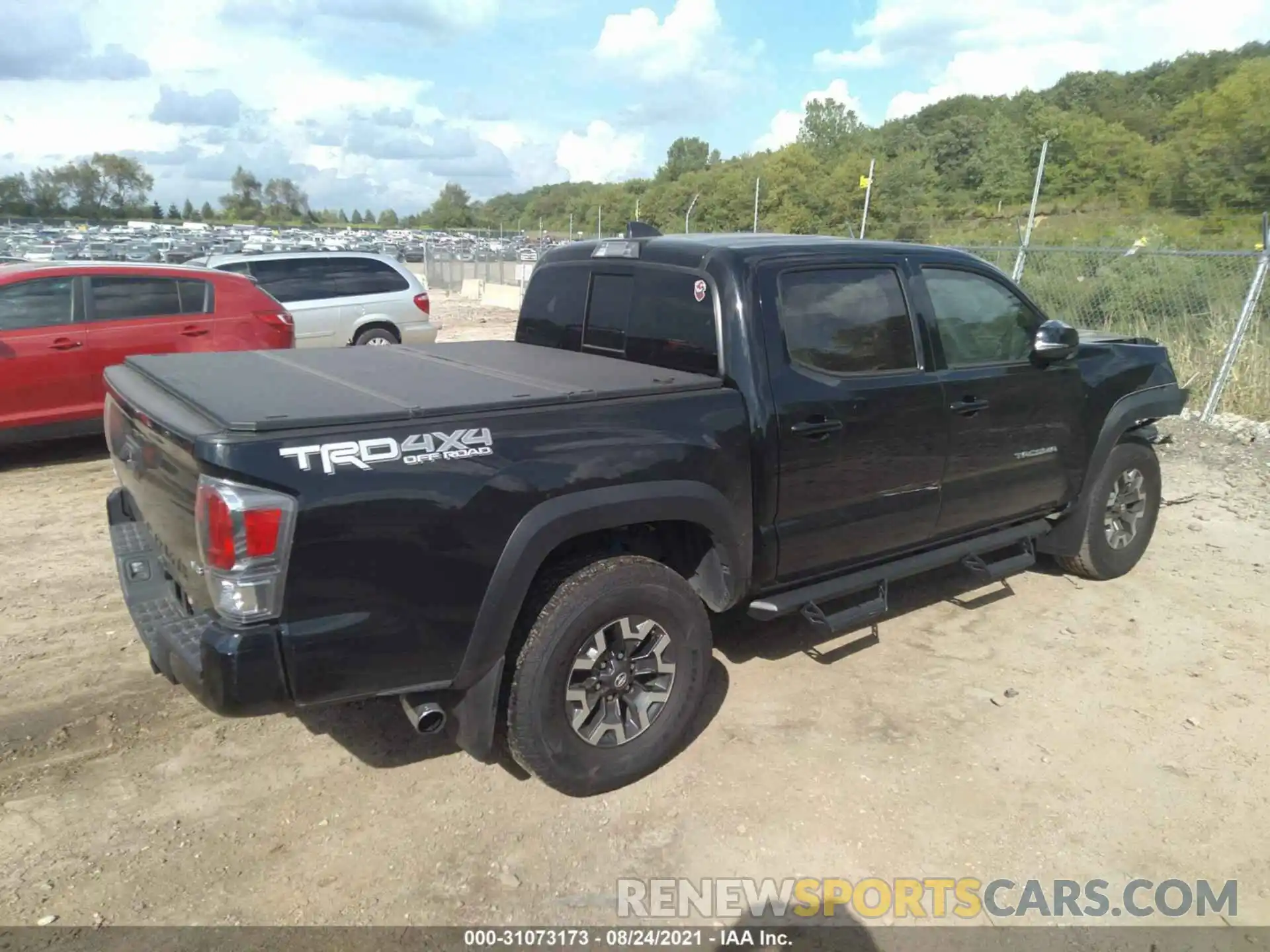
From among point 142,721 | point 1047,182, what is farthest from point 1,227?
point 142,721

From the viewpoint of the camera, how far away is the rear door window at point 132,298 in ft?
24.7

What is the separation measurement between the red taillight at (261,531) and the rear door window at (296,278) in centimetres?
954

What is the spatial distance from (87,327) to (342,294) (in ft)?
14.5

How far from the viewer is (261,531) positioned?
2543mm

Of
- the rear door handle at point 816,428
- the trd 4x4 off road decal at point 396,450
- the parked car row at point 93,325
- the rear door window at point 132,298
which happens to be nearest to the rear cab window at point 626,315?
the rear door handle at point 816,428

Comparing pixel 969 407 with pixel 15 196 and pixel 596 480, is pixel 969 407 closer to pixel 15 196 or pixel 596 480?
pixel 596 480

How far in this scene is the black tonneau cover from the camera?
110 inches

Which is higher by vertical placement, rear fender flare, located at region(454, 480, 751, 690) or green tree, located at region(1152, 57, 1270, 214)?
green tree, located at region(1152, 57, 1270, 214)

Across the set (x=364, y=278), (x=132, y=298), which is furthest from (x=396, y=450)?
(x=364, y=278)

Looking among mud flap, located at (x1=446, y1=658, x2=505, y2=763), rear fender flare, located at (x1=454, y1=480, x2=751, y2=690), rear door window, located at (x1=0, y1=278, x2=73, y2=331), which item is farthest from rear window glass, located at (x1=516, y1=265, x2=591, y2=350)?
rear door window, located at (x1=0, y1=278, x2=73, y2=331)

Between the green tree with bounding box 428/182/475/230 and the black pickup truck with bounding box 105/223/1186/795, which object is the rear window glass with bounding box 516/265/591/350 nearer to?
the black pickup truck with bounding box 105/223/1186/795

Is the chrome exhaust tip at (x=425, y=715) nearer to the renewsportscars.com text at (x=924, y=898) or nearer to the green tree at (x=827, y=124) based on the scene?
the renewsportscars.com text at (x=924, y=898)

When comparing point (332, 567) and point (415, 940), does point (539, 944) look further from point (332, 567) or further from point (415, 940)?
point (332, 567)

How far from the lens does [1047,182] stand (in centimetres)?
3588
